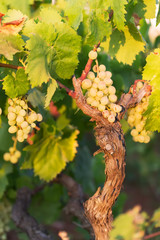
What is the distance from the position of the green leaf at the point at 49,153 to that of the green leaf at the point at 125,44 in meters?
0.47

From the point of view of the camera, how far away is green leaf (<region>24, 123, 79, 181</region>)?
144cm

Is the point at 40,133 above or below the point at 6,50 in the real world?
below

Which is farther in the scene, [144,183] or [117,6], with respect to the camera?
[144,183]

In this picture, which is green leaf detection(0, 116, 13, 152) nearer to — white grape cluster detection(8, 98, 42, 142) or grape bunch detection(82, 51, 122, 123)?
white grape cluster detection(8, 98, 42, 142)

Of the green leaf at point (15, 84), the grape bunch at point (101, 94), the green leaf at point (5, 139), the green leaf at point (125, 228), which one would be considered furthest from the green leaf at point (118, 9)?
the green leaf at point (5, 139)

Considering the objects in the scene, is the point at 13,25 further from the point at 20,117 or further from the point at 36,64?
the point at 20,117

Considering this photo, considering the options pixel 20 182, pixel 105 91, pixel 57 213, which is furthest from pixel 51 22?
pixel 57 213

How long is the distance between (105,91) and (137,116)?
183 mm

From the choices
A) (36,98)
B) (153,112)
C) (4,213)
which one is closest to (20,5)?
(36,98)

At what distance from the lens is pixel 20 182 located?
203 centimetres

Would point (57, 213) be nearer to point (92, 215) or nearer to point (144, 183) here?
point (92, 215)

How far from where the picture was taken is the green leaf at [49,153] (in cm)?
144

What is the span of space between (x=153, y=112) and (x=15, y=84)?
0.45 meters

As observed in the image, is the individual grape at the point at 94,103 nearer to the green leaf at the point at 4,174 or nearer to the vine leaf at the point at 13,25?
the vine leaf at the point at 13,25
